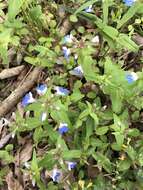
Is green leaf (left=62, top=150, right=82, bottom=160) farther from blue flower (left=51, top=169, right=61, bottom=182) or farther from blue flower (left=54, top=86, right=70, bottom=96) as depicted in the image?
blue flower (left=54, top=86, right=70, bottom=96)

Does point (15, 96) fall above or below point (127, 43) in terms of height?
below

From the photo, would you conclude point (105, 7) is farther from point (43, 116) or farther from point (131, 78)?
point (43, 116)

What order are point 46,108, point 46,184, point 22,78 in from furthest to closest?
point 22,78, point 46,184, point 46,108

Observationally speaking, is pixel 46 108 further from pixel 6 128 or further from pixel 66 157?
pixel 6 128

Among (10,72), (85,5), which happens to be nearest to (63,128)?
(10,72)

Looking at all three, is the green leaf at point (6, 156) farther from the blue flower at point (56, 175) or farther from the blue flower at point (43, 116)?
the blue flower at point (43, 116)

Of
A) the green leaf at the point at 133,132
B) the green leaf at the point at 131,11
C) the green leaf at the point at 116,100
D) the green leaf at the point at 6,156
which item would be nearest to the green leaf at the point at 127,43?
the green leaf at the point at 131,11

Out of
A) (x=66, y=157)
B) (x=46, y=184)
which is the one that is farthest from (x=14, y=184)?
(x=66, y=157)
